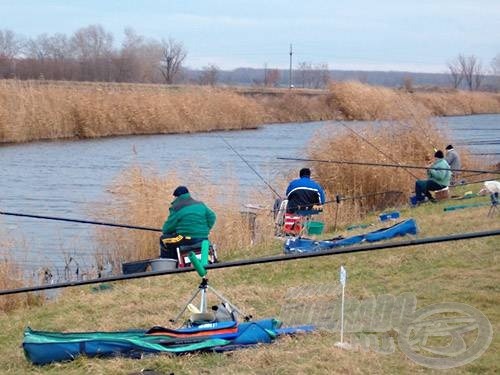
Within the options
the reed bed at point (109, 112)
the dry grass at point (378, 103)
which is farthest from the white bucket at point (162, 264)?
the reed bed at point (109, 112)

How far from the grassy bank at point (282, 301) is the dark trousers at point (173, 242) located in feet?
1.20

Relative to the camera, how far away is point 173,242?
857 centimetres

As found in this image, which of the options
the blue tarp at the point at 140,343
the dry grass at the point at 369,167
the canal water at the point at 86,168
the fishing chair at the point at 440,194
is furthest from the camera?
the dry grass at the point at 369,167

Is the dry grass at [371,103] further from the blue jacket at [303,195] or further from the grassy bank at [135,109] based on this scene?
the blue jacket at [303,195]

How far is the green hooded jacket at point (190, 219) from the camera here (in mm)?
8539

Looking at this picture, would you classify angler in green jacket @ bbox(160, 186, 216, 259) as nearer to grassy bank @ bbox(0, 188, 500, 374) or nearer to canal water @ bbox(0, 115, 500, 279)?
grassy bank @ bbox(0, 188, 500, 374)

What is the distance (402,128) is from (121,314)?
12.0 meters

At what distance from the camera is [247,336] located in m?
5.32

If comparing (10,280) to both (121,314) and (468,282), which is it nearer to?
(121,314)

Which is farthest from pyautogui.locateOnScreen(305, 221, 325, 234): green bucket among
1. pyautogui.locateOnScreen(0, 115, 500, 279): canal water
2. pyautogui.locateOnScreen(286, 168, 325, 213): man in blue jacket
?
pyautogui.locateOnScreen(0, 115, 500, 279): canal water

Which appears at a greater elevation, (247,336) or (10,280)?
(247,336)

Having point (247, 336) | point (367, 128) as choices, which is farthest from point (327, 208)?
point (247, 336)

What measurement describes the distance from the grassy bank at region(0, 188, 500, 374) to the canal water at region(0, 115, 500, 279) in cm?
252

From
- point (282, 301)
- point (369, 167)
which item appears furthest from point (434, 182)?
point (282, 301)
